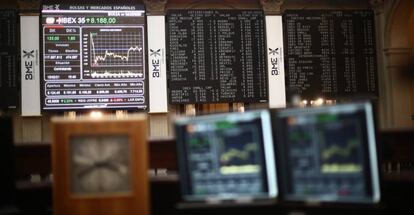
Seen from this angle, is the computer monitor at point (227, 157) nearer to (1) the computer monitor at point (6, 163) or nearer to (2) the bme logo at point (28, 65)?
(1) the computer monitor at point (6, 163)

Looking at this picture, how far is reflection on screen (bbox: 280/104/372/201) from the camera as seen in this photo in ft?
6.43

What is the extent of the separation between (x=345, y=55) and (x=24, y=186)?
4716mm

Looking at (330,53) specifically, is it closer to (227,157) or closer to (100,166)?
(227,157)

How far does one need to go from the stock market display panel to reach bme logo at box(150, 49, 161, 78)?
5.02 feet

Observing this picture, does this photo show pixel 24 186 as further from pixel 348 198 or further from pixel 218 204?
pixel 348 198

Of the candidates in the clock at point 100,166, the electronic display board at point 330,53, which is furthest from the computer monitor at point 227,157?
the electronic display board at point 330,53

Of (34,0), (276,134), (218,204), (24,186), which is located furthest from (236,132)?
(34,0)

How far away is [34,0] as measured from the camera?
5.93 m

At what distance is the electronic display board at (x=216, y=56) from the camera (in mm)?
6168

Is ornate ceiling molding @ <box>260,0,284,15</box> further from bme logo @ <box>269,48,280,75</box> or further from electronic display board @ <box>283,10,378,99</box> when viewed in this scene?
bme logo @ <box>269,48,280,75</box>

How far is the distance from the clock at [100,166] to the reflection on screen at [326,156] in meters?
0.60

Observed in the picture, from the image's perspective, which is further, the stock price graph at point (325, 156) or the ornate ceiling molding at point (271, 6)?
the ornate ceiling molding at point (271, 6)

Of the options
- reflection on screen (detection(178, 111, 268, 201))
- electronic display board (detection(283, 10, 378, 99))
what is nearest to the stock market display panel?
electronic display board (detection(283, 10, 378, 99))

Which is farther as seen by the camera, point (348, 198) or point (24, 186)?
point (24, 186)
